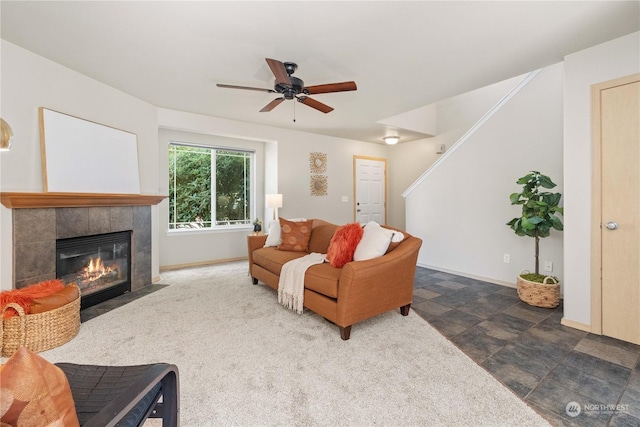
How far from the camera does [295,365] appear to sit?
1.93 meters

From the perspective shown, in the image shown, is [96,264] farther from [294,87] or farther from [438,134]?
[438,134]

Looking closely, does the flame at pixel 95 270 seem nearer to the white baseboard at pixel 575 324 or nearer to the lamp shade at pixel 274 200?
the lamp shade at pixel 274 200

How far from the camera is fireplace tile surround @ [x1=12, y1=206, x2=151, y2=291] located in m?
2.42

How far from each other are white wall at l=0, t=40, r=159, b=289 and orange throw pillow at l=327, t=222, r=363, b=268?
2.71m

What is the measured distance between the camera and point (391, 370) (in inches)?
73.4

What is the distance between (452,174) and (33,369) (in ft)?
15.0

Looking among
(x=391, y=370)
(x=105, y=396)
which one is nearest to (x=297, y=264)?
(x=391, y=370)

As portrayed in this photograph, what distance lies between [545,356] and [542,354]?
1.1 inches

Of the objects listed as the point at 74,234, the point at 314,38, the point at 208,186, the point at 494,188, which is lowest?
the point at 74,234

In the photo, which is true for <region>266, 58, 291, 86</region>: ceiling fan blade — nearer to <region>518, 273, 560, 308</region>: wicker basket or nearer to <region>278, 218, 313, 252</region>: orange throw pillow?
<region>278, 218, 313, 252</region>: orange throw pillow

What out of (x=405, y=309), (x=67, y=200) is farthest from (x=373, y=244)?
(x=67, y=200)

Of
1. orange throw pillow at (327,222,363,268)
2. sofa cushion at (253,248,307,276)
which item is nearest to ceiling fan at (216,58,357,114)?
orange throw pillow at (327,222,363,268)

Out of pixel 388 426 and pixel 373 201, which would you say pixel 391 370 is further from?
pixel 373 201
